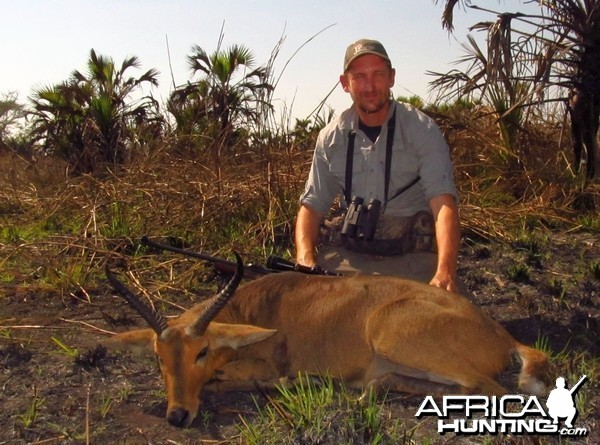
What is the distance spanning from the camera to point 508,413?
377 centimetres

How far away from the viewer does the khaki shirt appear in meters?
5.67

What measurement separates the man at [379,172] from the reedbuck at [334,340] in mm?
1008

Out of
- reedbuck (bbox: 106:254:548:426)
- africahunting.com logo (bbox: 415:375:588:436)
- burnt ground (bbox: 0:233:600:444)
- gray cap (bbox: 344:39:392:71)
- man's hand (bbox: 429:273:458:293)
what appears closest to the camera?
africahunting.com logo (bbox: 415:375:588:436)

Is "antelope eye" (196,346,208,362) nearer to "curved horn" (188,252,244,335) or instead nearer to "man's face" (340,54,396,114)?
"curved horn" (188,252,244,335)

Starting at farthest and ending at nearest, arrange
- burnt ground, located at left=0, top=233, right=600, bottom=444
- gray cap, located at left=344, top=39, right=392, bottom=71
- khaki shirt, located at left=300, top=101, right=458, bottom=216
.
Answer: gray cap, located at left=344, top=39, right=392, bottom=71, khaki shirt, located at left=300, top=101, right=458, bottom=216, burnt ground, located at left=0, top=233, right=600, bottom=444

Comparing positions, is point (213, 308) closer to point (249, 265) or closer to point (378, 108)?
point (249, 265)

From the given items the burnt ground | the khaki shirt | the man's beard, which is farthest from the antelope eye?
the man's beard

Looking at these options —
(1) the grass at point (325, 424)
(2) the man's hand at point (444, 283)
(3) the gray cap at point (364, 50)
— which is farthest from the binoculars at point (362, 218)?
(1) the grass at point (325, 424)

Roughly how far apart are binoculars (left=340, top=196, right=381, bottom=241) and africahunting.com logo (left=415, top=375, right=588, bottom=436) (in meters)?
2.02

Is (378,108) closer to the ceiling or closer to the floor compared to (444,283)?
closer to the ceiling

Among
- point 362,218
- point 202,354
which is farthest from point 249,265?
point 202,354

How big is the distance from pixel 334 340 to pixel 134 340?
1.22 meters

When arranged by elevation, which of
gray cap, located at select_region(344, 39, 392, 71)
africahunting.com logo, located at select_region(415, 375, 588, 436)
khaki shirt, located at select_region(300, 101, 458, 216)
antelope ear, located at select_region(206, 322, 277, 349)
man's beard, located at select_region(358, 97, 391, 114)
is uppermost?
gray cap, located at select_region(344, 39, 392, 71)

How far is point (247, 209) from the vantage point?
27.5 ft
